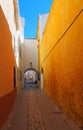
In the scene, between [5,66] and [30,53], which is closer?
[5,66]

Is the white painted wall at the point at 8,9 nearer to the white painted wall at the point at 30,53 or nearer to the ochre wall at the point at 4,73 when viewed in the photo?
the ochre wall at the point at 4,73

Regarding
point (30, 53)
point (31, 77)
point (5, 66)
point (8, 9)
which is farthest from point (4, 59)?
point (31, 77)

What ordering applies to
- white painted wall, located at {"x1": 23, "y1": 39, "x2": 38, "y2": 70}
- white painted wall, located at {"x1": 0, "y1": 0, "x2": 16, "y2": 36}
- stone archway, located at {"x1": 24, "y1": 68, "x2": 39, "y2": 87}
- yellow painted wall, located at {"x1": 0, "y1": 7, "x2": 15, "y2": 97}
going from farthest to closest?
stone archway, located at {"x1": 24, "y1": 68, "x2": 39, "y2": 87}
white painted wall, located at {"x1": 23, "y1": 39, "x2": 38, "y2": 70}
white painted wall, located at {"x1": 0, "y1": 0, "x2": 16, "y2": 36}
yellow painted wall, located at {"x1": 0, "y1": 7, "x2": 15, "y2": 97}

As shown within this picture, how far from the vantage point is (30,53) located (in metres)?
32.7

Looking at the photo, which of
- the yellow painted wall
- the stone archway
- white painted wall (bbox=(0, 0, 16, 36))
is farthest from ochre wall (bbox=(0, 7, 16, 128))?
the stone archway

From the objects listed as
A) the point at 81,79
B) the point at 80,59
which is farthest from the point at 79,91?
the point at 80,59

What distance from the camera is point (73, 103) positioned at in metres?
7.67

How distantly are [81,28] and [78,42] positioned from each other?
0.46 metres

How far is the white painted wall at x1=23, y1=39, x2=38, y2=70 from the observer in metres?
32.6

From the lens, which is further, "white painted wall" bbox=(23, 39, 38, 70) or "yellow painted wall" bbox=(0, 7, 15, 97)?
"white painted wall" bbox=(23, 39, 38, 70)

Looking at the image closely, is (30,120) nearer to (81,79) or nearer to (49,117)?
(49,117)

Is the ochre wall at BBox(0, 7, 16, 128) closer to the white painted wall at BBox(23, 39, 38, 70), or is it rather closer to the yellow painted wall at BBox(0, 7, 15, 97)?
the yellow painted wall at BBox(0, 7, 15, 97)

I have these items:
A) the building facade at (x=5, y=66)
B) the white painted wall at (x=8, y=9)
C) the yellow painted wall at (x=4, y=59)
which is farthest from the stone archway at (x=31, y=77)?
the yellow painted wall at (x=4, y=59)

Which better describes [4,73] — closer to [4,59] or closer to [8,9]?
[4,59]
